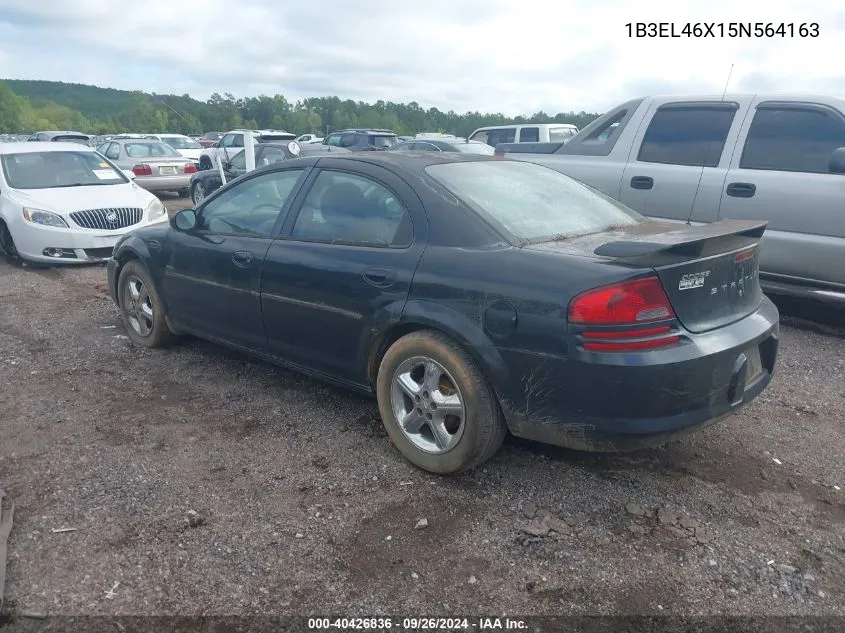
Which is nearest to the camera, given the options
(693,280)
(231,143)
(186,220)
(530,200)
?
(693,280)

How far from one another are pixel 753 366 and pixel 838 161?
282cm

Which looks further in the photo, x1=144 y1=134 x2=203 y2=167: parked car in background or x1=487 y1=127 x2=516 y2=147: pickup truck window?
x1=144 y1=134 x2=203 y2=167: parked car in background

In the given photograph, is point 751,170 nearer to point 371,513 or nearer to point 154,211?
point 371,513

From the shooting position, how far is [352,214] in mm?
3803

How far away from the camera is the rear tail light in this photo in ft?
9.14

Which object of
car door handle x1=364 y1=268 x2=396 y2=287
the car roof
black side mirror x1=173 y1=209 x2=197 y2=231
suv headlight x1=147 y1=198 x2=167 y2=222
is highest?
the car roof

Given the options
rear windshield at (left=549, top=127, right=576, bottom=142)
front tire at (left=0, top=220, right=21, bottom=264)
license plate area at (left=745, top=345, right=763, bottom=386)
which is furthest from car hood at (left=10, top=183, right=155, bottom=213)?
rear windshield at (left=549, top=127, right=576, bottom=142)

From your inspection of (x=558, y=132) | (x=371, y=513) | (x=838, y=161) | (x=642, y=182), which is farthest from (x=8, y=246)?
(x=558, y=132)

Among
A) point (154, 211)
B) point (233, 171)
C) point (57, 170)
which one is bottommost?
point (154, 211)

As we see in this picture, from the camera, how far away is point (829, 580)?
8.59 feet

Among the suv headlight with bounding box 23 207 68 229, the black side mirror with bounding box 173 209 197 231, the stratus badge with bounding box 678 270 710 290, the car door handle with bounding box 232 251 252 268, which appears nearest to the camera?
the stratus badge with bounding box 678 270 710 290

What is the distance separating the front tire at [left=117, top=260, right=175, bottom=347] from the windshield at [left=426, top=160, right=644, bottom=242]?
2.53 meters

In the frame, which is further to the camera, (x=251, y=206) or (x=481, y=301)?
(x=251, y=206)

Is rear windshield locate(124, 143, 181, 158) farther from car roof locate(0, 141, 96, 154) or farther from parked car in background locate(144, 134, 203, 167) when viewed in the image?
car roof locate(0, 141, 96, 154)
